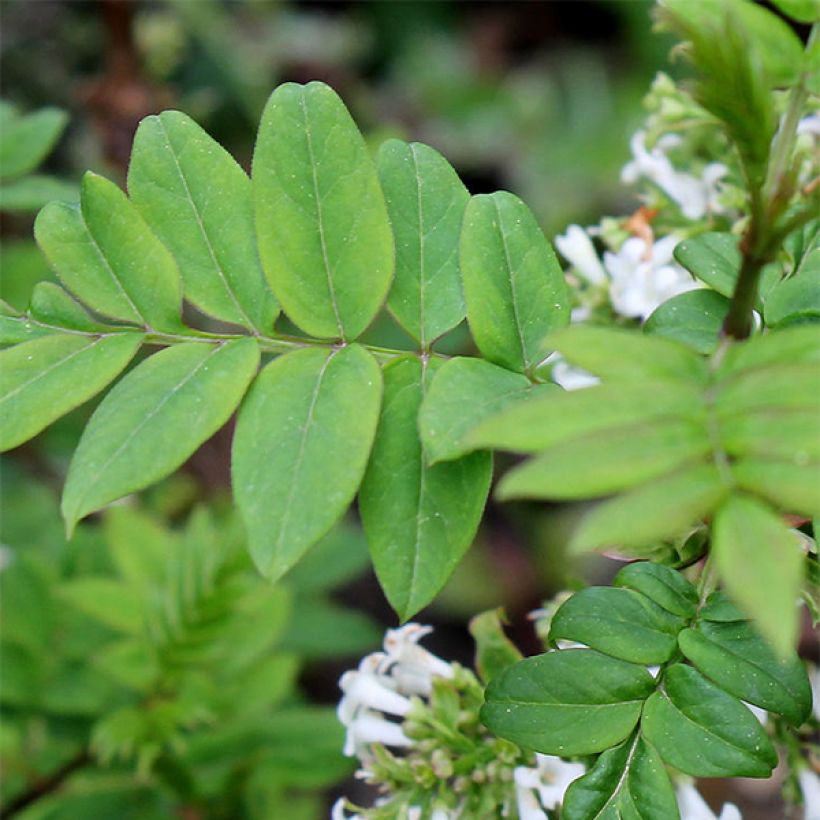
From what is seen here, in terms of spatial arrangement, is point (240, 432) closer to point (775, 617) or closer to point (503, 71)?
point (775, 617)

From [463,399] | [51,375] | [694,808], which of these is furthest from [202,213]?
[694,808]

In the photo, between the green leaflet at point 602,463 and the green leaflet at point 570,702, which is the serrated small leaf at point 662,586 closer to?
the green leaflet at point 570,702

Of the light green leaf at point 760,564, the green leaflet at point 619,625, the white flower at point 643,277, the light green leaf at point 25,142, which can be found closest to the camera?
the light green leaf at point 760,564

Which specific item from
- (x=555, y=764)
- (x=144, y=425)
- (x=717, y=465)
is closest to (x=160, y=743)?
(x=555, y=764)

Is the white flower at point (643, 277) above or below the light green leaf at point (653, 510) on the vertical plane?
below

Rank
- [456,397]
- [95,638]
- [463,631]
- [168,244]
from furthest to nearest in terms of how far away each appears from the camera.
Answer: [463,631]
[95,638]
[168,244]
[456,397]

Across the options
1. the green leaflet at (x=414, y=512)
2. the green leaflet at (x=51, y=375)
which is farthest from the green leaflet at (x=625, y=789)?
the green leaflet at (x=51, y=375)
